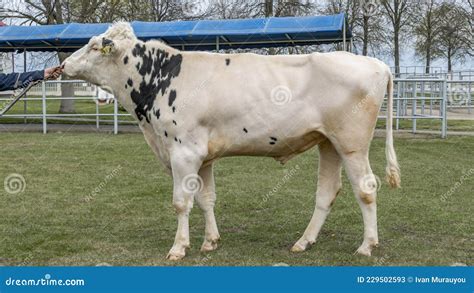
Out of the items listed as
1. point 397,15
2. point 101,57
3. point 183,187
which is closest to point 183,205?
point 183,187

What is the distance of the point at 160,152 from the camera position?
508cm

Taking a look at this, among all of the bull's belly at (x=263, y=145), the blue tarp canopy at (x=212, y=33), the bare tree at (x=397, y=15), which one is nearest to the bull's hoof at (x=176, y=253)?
the bull's belly at (x=263, y=145)

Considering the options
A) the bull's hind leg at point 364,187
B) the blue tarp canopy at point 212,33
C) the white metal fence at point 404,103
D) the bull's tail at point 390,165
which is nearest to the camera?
the bull's hind leg at point 364,187

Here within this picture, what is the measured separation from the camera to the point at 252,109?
190 inches

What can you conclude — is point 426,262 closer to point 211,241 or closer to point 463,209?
point 211,241

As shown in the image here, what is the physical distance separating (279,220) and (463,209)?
2.07 metres

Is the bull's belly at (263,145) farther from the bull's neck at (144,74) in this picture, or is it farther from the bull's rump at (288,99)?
the bull's neck at (144,74)

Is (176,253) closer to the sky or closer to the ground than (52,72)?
closer to the ground

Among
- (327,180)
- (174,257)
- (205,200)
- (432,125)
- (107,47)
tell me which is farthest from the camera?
(432,125)

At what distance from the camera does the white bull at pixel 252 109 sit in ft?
15.7

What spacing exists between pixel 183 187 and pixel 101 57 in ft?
4.41

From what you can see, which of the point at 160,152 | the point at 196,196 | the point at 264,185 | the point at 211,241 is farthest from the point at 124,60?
the point at 264,185

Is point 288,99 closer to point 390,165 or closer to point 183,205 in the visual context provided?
point 390,165

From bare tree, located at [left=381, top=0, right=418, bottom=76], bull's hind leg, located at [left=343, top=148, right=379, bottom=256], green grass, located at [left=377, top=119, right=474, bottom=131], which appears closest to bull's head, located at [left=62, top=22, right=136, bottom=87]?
bull's hind leg, located at [left=343, top=148, right=379, bottom=256]
